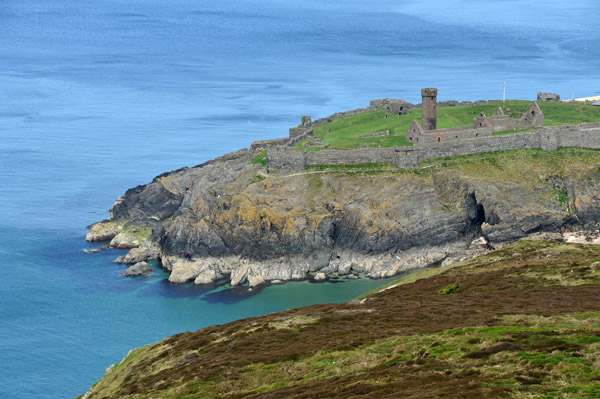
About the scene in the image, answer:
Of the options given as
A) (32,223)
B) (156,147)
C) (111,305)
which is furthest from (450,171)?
(156,147)

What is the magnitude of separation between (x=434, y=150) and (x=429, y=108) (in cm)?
748

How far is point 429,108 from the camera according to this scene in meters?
103

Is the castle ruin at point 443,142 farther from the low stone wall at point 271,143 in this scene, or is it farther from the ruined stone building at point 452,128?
the low stone wall at point 271,143

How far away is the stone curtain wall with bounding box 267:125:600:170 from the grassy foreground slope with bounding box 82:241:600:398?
1397 inches

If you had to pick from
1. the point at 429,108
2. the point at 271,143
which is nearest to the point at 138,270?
the point at 271,143

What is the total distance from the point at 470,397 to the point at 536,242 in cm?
5160

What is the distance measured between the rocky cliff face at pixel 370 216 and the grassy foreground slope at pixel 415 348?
24886 mm

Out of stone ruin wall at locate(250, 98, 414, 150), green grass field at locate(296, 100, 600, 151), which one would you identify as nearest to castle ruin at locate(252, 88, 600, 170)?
green grass field at locate(296, 100, 600, 151)

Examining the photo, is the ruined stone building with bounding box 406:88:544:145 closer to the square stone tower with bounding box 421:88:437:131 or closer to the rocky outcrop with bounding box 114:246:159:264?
the square stone tower with bounding box 421:88:437:131

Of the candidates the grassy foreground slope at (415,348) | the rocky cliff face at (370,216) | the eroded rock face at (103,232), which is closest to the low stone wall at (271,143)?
the rocky cliff face at (370,216)

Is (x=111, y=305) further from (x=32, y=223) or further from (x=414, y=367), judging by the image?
(x=414, y=367)

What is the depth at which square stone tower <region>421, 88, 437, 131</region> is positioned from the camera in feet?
335

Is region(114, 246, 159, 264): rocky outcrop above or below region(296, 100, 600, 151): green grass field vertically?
below

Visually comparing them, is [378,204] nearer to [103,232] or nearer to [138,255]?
[138,255]
